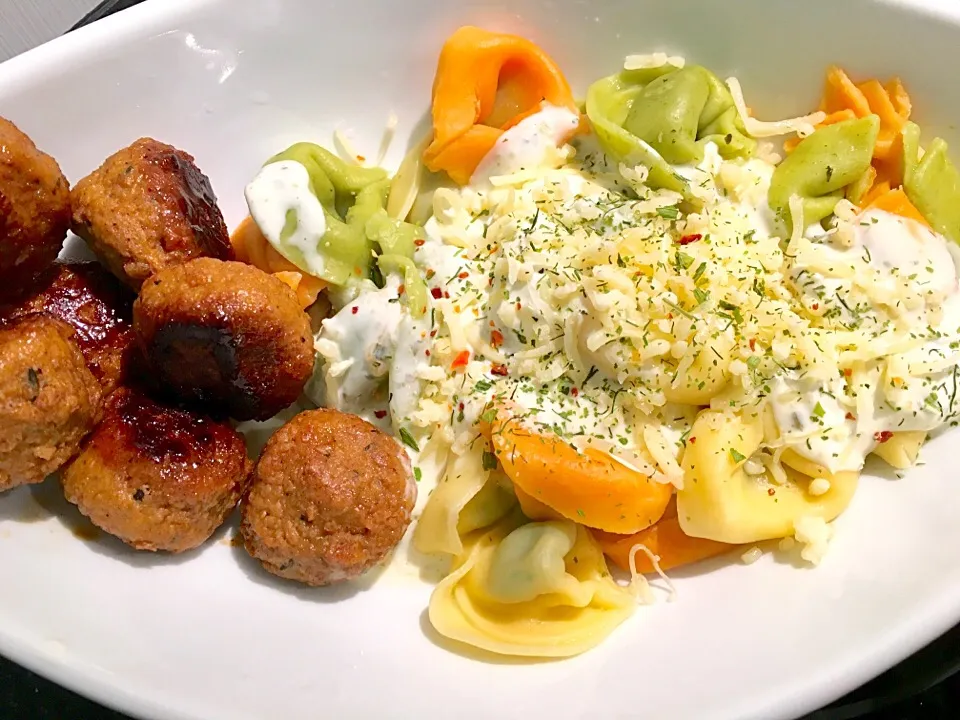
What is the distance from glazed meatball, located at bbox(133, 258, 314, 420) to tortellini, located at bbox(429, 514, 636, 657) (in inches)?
32.0

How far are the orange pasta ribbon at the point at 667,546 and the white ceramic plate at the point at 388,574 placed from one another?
68 mm

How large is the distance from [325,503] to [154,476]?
0.47 metres

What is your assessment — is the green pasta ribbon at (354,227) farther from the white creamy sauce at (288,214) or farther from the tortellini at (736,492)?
the tortellini at (736,492)

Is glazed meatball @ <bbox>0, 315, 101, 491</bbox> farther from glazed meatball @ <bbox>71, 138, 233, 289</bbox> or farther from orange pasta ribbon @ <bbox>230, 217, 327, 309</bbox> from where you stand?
orange pasta ribbon @ <bbox>230, 217, 327, 309</bbox>

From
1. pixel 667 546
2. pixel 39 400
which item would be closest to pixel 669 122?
pixel 667 546

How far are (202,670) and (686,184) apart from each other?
2.05 m

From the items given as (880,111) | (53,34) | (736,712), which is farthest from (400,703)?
(53,34)

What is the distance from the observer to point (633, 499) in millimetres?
2373

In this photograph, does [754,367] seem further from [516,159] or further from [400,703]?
[400,703]

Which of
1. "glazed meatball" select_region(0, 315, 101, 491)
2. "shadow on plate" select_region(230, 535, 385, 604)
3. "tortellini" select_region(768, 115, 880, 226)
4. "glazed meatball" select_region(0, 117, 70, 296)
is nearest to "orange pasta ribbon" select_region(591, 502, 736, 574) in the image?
"shadow on plate" select_region(230, 535, 385, 604)

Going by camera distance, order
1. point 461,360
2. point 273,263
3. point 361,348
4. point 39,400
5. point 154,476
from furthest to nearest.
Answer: point 273,263, point 361,348, point 461,360, point 154,476, point 39,400

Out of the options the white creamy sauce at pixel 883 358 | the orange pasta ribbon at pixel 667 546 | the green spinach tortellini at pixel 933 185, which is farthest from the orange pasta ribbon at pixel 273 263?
the green spinach tortellini at pixel 933 185

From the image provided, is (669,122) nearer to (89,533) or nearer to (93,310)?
(93,310)

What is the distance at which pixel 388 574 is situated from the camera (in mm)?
2609
